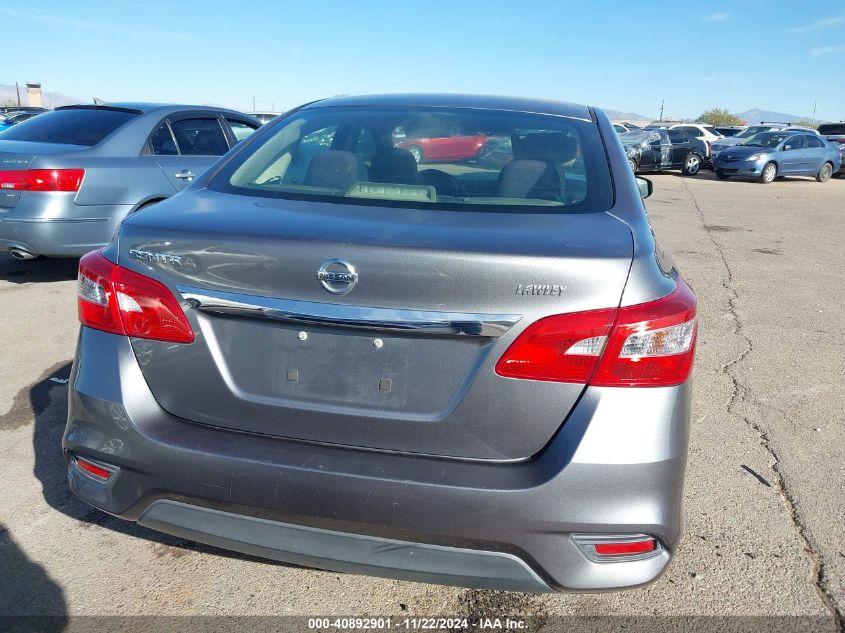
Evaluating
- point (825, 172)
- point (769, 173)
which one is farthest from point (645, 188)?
point (825, 172)

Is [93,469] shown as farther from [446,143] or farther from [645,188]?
[645,188]

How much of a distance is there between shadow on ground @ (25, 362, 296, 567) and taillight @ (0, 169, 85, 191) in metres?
1.96

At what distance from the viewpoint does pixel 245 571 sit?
2.55 meters

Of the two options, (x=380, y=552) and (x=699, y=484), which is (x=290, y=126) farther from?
(x=699, y=484)

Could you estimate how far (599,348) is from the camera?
1.83 m

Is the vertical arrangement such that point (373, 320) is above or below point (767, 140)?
below

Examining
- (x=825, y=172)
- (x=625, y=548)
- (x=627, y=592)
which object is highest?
(x=825, y=172)

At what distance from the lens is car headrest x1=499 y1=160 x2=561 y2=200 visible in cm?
243

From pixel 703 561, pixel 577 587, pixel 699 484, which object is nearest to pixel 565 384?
pixel 577 587

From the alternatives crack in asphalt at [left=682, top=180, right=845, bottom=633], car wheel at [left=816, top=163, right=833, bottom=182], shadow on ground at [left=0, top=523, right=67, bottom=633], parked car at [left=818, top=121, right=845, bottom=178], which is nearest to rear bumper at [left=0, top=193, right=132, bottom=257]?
shadow on ground at [left=0, top=523, right=67, bottom=633]

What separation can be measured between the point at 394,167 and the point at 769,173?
22.7 metres

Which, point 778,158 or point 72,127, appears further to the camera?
point 778,158

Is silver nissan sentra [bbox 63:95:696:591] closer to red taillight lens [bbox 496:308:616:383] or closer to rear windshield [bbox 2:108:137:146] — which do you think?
red taillight lens [bbox 496:308:616:383]

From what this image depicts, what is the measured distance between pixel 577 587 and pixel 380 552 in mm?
541
